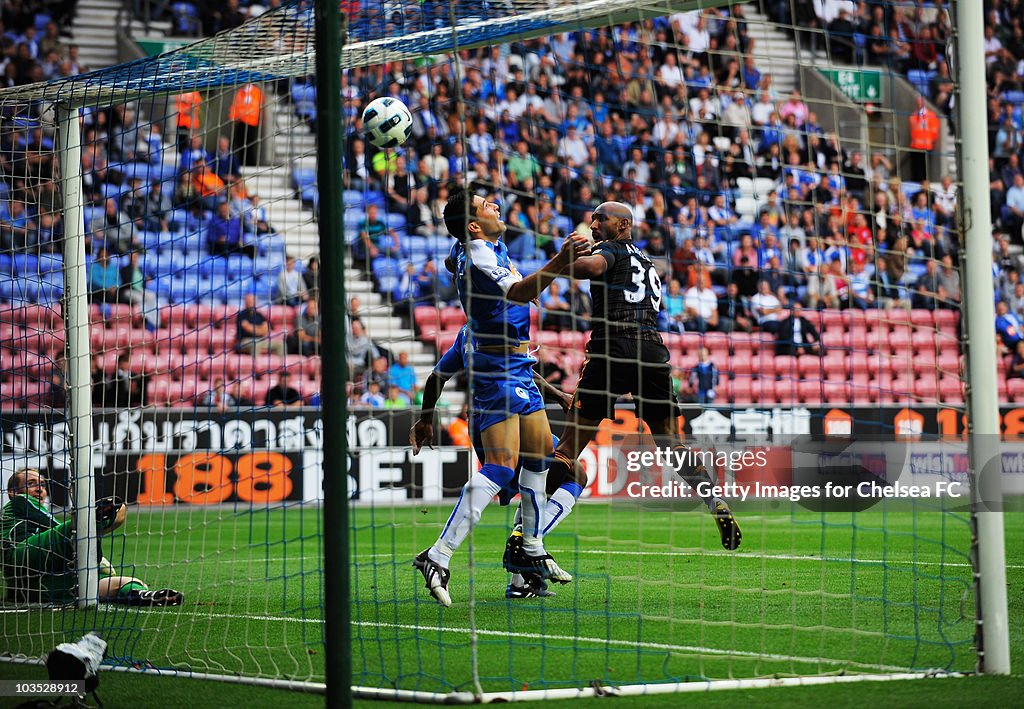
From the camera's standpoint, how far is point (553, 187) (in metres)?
17.0

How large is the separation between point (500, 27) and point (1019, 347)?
1212 centimetres

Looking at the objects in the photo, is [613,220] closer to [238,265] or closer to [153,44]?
[238,265]

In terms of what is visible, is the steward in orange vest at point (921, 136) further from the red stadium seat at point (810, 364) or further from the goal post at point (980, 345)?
the goal post at point (980, 345)

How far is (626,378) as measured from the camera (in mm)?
7852

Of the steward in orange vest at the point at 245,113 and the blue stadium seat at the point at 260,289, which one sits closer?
the steward in orange vest at the point at 245,113

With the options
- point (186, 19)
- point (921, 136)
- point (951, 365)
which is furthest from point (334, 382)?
point (186, 19)

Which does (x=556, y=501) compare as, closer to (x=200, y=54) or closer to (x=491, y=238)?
(x=491, y=238)

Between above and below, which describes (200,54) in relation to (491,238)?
above

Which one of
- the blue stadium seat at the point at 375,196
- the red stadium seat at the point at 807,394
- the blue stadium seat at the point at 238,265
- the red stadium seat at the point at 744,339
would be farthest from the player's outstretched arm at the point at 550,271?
the red stadium seat at the point at 807,394

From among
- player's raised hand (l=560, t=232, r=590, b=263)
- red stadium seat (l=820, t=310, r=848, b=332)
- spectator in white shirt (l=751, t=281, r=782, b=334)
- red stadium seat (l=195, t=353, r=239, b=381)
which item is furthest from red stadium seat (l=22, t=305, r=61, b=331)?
red stadium seat (l=820, t=310, r=848, b=332)

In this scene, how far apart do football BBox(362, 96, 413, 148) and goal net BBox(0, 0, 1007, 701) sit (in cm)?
27

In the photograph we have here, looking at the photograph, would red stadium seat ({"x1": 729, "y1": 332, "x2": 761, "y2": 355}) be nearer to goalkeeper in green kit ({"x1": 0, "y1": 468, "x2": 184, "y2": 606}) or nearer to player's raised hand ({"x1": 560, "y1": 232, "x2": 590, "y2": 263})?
player's raised hand ({"x1": 560, "y1": 232, "x2": 590, "y2": 263})

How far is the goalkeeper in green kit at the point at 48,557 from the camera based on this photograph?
7488mm

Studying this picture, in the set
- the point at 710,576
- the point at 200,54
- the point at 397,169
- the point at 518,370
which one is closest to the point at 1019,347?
the point at 397,169
